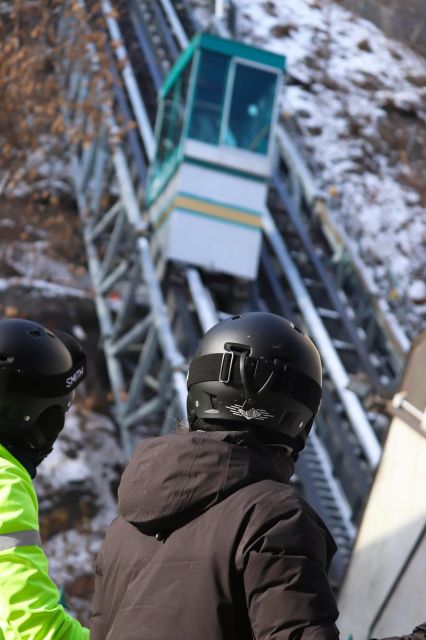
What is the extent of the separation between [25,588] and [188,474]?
0.60 meters

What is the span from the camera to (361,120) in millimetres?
20375

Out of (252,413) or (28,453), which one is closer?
(252,413)

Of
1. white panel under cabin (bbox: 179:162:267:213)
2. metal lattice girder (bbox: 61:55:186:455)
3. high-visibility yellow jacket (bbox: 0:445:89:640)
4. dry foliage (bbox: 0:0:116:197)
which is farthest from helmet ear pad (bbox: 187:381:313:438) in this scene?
dry foliage (bbox: 0:0:116:197)

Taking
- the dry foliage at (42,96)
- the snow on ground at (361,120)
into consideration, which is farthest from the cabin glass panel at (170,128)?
the snow on ground at (361,120)

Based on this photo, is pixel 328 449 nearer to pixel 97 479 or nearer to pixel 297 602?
pixel 97 479

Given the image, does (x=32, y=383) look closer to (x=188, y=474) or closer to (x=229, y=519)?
(x=188, y=474)

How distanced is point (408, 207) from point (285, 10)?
28.6 feet

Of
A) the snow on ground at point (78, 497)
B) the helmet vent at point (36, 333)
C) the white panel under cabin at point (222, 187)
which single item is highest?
the helmet vent at point (36, 333)

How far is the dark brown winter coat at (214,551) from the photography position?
5.77 ft

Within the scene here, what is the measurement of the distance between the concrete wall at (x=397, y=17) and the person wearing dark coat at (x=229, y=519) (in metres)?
24.6

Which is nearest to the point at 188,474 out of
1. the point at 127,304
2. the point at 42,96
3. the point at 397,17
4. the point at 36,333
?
the point at 36,333

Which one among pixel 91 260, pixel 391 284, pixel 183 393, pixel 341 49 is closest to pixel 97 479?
pixel 183 393

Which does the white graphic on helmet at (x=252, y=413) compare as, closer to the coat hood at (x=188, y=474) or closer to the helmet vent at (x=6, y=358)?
the coat hood at (x=188, y=474)

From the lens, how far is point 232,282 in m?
11.6
